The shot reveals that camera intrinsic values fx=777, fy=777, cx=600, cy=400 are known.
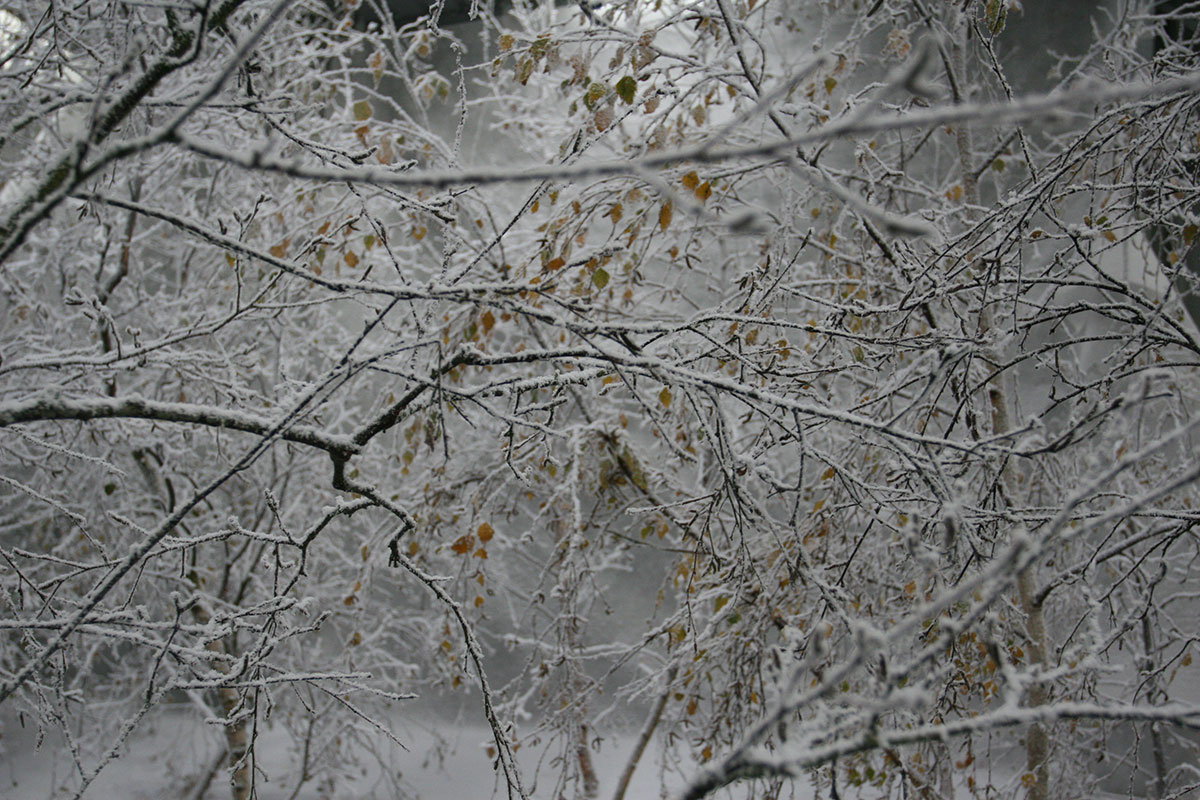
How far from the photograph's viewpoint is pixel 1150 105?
5.84 ft

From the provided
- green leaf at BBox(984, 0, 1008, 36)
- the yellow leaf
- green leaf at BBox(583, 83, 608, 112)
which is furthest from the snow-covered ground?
green leaf at BBox(984, 0, 1008, 36)

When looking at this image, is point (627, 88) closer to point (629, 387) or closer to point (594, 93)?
point (594, 93)

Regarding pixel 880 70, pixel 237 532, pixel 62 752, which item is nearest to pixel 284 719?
pixel 62 752

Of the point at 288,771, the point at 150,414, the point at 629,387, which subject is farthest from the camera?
the point at 288,771

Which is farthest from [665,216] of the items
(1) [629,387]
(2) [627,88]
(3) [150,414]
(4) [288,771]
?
(4) [288,771]

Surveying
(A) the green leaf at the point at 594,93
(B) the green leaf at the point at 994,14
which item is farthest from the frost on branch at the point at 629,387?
(A) the green leaf at the point at 594,93

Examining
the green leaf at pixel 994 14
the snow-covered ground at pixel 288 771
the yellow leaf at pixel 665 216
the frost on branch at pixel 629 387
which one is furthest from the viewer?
the snow-covered ground at pixel 288 771

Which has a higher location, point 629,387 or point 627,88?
point 627,88

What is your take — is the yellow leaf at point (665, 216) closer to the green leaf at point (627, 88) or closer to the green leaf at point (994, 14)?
the green leaf at point (627, 88)

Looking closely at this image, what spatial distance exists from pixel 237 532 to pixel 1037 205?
6.09 feet

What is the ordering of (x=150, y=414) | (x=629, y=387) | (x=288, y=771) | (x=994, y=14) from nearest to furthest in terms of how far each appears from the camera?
(x=150, y=414), (x=629, y=387), (x=994, y=14), (x=288, y=771)

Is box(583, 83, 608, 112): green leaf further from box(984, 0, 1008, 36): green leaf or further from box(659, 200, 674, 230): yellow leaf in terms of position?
box(984, 0, 1008, 36): green leaf

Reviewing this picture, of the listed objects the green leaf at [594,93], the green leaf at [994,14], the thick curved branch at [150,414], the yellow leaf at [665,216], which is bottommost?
the thick curved branch at [150,414]

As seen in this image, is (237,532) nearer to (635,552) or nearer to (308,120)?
(308,120)
